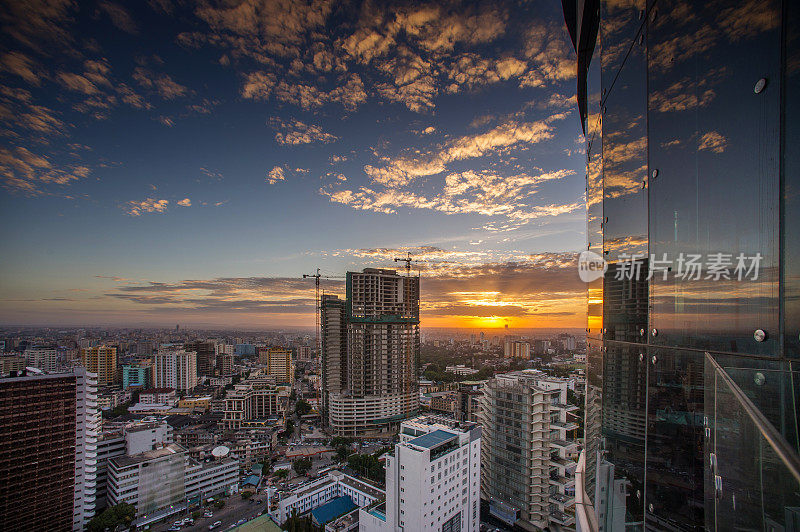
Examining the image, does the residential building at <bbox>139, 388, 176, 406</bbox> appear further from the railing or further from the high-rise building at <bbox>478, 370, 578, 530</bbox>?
the railing

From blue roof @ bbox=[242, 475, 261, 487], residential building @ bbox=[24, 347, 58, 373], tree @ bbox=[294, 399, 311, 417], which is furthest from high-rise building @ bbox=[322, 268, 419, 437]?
residential building @ bbox=[24, 347, 58, 373]

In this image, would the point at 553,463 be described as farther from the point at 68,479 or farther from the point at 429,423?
the point at 68,479

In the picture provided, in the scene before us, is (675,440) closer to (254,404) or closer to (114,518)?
(114,518)

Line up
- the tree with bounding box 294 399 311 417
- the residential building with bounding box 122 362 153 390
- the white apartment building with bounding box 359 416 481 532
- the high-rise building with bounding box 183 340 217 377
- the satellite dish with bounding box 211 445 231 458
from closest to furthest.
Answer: the white apartment building with bounding box 359 416 481 532 < the satellite dish with bounding box 211 445 231 458 < the tree with bounding box 294 399 311 417 < the residential building with bounding box 122 362 153 390 < the high-rise building with bounding box 183 340 217 377

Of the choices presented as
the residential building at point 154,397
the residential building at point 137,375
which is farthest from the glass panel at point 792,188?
the residential building at point 137,375

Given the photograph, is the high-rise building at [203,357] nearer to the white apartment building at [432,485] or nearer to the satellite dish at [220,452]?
the satellite dish at [220,452]

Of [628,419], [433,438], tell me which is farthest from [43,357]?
[628,419]

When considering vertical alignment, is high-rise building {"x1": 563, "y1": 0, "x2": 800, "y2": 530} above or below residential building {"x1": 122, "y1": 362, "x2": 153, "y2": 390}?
above
